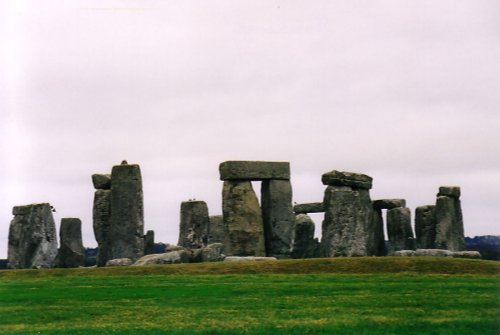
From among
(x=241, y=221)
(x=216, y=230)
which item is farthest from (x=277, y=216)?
(x=216, y=230)

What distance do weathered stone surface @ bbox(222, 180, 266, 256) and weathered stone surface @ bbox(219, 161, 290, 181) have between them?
0.29 meters

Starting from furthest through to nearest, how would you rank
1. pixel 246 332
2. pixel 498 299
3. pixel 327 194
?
1. pixel 327 194
2. pixel 498 299
3. pixel 246 332

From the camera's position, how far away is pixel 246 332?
49.4 feet

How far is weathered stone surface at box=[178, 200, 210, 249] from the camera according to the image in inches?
1508

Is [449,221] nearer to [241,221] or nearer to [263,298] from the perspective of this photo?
[241,221]

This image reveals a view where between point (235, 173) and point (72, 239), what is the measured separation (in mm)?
7475

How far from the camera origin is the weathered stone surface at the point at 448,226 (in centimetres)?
3944

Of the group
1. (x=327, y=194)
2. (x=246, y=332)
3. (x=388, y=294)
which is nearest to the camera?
(x=246, y=332)

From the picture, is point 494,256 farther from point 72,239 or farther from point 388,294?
point 388,294

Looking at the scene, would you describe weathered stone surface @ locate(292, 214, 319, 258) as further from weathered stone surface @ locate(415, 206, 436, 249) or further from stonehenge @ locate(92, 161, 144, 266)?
stonehenge @ locate(92, 161, 144, 266)

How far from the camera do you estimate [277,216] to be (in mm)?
36500

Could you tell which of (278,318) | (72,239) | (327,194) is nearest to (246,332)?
(278,318)

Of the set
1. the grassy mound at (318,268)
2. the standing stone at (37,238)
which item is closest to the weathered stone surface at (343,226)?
the grassy mound at (318,268)

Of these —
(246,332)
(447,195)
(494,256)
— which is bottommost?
(246,332)
